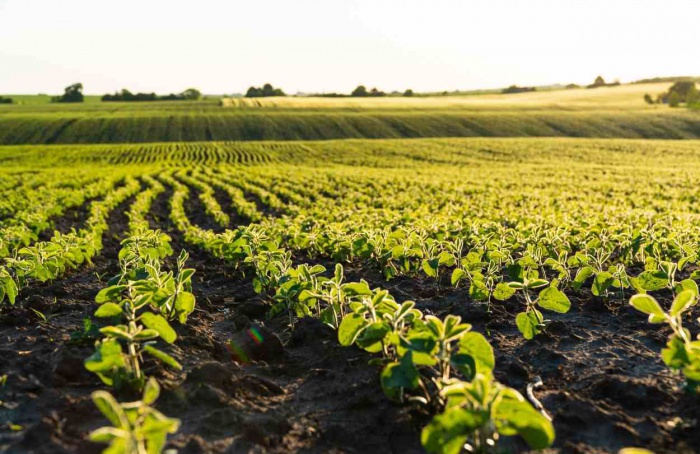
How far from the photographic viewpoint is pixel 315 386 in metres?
3.56

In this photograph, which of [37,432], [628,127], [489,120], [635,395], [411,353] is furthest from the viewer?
[489,120]

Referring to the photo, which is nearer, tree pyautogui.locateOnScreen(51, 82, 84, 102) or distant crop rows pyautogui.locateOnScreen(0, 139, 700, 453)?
distant crop rows pyautogui.locateOnScreen(0, 139, 700, 453)

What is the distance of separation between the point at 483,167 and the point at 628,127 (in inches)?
1428

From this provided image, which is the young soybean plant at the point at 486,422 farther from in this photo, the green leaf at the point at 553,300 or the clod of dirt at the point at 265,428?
the green leaf at the point at 553,300

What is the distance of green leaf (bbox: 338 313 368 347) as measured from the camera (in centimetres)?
317

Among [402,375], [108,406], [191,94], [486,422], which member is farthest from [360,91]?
[108,406]

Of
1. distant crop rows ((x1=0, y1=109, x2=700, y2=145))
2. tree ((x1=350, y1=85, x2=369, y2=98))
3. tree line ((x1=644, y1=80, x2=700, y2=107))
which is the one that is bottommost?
distant crop rows ((x1=0, y1=109, x2=700, y2=145))

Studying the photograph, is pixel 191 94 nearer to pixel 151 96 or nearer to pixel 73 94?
pixel 151 96

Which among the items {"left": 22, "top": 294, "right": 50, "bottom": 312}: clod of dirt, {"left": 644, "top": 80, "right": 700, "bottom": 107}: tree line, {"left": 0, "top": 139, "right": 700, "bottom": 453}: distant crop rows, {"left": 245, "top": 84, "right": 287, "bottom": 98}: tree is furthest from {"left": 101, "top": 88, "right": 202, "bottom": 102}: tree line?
{"left": 22, "top": 294, "right": 50, "bottom": 312}: clod of dirt

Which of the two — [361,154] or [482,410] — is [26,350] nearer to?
[482,410]

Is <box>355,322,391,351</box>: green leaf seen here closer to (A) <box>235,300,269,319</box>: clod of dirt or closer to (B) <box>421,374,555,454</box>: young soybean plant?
(B) <box>421,374,555,454</box>: young soybean plant

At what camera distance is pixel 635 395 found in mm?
3092

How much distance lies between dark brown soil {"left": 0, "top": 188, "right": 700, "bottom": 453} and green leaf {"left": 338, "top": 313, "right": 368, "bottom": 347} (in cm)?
34

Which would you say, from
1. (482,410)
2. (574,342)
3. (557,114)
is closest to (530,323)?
(574,342)
